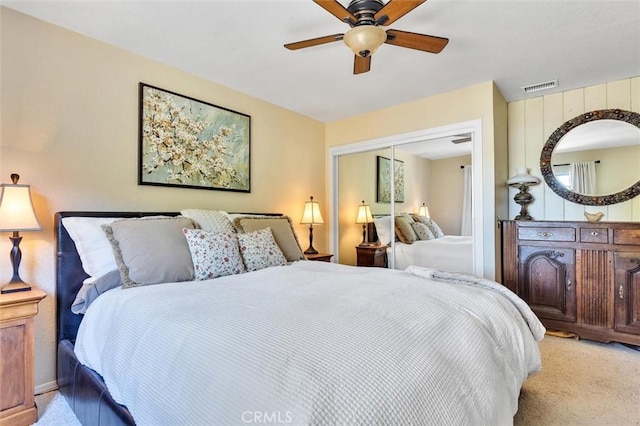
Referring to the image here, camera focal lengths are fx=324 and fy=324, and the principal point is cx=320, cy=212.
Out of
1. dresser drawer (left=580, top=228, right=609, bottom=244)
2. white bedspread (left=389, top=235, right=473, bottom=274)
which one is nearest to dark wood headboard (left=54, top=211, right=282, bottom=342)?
white bedspread (left=389, top=235, right=473, bottom=274)

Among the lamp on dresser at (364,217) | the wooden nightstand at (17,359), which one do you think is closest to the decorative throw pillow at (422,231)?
the lamp on dresser at (364,217)

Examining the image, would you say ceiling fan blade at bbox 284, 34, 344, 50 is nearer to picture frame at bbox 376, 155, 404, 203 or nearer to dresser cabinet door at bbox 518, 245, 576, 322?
picture frame at bbox 376, 155, 404, 203

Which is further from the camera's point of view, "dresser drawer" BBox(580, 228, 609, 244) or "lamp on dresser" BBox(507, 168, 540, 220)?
"lamp on dresser" BBox(507, 168, 540, 220)

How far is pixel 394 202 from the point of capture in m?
3.76

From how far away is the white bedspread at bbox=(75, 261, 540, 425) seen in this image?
777mm

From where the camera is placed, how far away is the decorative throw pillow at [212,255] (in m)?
2.05

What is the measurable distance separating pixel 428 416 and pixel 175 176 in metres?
2.56

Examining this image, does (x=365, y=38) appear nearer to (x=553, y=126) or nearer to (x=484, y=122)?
(x=484, y=122)

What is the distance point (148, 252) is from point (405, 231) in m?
2.68

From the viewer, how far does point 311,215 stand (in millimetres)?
3799

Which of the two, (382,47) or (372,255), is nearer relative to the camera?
(382,47)

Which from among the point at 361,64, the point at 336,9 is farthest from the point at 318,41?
the point at 361,64

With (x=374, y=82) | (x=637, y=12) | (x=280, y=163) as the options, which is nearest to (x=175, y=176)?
(x=280, y=163)

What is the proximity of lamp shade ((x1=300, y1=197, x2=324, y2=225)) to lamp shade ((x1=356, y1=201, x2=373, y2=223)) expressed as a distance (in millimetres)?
547
